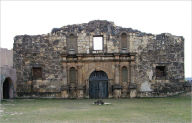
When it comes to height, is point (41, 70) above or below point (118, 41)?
below

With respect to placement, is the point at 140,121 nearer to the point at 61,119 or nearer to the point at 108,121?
the point at 108,121

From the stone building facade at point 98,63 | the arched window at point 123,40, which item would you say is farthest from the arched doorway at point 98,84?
the arched window at point 123,40

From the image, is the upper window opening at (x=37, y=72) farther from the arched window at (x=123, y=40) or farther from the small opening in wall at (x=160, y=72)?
the small opening in wall at (x=160, y=72)

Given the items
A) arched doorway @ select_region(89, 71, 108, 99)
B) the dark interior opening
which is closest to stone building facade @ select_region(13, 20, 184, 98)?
arched doorway @ select_region(89, 71, 108, 99)

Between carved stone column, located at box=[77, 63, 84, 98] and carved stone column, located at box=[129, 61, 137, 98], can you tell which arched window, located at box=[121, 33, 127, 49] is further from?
carved stone column, located at box=[77, 63, 84, 98]

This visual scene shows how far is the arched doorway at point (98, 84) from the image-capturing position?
21438mm

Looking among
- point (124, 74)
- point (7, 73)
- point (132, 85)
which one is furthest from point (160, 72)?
point (7, 73)

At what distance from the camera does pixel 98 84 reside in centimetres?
2161

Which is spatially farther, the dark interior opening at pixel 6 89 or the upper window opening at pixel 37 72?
the upper window opening at pixel 37 72

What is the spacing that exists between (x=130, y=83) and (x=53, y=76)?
5.43 m

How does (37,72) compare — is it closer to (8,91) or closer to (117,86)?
(8,91)

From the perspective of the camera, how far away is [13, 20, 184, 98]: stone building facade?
21.5 m

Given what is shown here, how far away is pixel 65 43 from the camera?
2188 centimetres

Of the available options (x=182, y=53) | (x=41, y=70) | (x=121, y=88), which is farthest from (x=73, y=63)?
(x=182, y=53)
